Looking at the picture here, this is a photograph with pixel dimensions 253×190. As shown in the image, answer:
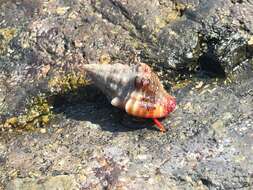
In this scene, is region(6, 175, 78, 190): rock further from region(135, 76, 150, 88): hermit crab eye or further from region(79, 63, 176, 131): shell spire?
region(135, 76, 150, 88): hermit crab eye

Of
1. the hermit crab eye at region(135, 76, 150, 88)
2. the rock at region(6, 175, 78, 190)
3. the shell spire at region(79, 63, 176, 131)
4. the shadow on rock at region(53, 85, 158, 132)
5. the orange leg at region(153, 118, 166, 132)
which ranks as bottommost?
the rock at region(6, 175, 78, 190)

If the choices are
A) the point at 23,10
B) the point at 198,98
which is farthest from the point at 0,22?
the point at 198,98

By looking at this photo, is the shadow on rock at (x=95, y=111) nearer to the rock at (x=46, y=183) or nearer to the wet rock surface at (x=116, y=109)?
the wet rock surface at (x=116, y=109)

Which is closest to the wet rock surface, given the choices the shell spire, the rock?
the rock

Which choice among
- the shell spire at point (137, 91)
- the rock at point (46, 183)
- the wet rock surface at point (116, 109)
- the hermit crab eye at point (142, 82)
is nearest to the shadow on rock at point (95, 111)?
the wet rock surface at point (116, 109)

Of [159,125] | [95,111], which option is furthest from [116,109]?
[159,125]
